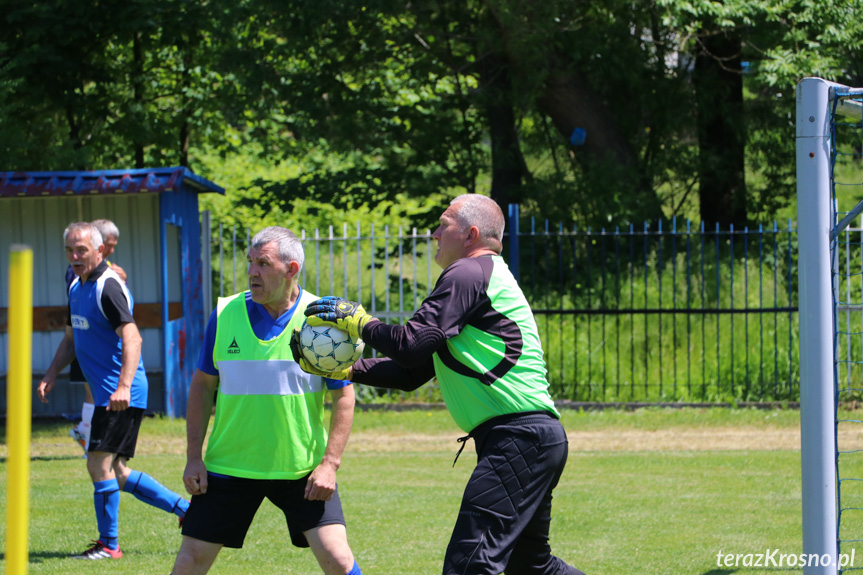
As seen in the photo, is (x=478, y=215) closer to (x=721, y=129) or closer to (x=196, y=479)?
(x=196, y=479)

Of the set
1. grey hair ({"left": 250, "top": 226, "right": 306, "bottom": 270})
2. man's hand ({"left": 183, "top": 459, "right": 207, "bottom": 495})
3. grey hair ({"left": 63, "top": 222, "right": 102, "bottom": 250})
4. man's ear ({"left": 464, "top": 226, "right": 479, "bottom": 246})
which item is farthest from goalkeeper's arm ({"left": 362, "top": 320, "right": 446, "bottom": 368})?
grey hair ({"left": 63, "top": 222, "right": 102, "bottom": 250})

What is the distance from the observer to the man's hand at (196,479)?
12.5 ft

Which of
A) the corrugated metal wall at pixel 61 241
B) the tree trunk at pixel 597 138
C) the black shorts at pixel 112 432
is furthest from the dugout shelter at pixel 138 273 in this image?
the tree trunk at pixel 597 138

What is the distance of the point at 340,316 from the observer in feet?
11.7

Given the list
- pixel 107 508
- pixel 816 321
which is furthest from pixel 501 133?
pixel 816 321

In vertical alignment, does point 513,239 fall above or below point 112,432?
above

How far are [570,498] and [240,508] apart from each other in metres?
3.81

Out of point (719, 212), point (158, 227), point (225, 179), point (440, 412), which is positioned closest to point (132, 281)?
point (158, 227)

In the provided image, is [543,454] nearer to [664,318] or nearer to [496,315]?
[496,315]

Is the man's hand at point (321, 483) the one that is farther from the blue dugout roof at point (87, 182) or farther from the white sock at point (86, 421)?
the blue dugout roof at point (87, 182)

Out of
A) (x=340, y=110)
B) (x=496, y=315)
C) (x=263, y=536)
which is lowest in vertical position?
(x=263, y=536)

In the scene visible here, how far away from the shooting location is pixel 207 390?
13.2ft

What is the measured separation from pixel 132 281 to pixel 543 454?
335 inches

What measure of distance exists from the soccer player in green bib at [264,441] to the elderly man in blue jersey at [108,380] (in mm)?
→ 1858
